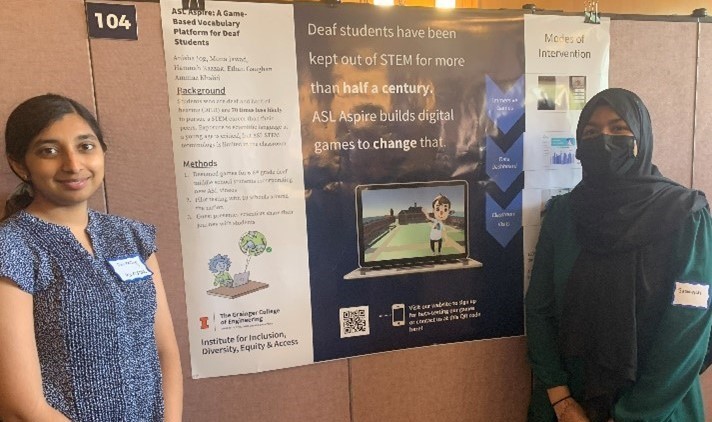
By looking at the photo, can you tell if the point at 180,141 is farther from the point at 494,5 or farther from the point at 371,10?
the point at 494,5

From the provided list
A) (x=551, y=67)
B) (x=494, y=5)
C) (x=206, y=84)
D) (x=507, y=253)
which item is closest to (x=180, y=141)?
(x=206, y=84)

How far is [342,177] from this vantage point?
1655 millimetres

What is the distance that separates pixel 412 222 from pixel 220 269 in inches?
25.1

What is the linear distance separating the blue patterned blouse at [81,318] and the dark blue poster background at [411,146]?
0.61m

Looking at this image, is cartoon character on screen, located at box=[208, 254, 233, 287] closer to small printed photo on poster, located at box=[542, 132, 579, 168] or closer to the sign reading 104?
the sign reading 104

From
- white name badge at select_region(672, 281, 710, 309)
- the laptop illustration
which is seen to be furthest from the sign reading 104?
white name badge at select_region(672, 281, 710, 309)

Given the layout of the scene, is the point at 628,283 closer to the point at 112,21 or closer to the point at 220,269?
the point at 220,269

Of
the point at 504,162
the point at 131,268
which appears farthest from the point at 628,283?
the point at 131,268

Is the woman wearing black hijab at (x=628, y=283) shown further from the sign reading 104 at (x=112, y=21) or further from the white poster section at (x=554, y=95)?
the sign reading 104 at (x=112, y=21)

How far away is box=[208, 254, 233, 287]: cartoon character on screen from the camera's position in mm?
1565

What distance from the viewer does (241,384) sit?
1.63 meters

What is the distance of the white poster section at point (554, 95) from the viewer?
1.80 metres

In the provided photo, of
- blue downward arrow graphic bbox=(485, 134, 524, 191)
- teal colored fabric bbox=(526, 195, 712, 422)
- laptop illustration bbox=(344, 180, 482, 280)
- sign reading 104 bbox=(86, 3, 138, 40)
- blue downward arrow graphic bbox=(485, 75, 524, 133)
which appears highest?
sign reading 104 bbox=(86, 3, 138, 40)

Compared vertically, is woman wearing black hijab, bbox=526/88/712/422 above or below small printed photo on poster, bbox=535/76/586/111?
below
